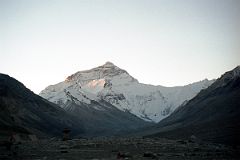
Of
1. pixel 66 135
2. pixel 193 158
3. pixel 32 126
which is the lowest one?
pixel 193 158

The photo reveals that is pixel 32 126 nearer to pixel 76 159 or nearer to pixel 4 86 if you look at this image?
pixel 4 86

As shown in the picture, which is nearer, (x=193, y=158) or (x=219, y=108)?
(x=193, y=158)

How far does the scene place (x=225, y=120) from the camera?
153500mm

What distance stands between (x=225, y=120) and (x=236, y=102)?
3033cm

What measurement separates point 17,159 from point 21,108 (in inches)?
6654

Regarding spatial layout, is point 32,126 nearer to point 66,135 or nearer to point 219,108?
point 219,108

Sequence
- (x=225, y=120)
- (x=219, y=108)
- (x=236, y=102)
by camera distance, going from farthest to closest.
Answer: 1. (x=219, y=108)
2. (x=236, y=102)
3. (x=225, y=120)

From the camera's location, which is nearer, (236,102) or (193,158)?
(193,158)

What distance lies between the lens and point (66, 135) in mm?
67438

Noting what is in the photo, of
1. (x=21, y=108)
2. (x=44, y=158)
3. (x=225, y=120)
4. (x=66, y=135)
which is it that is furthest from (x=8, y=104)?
(x=44, y=158)

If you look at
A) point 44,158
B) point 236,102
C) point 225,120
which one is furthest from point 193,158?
point 236,102

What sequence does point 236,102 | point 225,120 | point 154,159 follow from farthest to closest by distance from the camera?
point 236,102, point 225,120, point 154,159

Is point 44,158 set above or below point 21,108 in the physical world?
below

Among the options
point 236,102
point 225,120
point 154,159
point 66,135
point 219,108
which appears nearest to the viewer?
point 154,159
